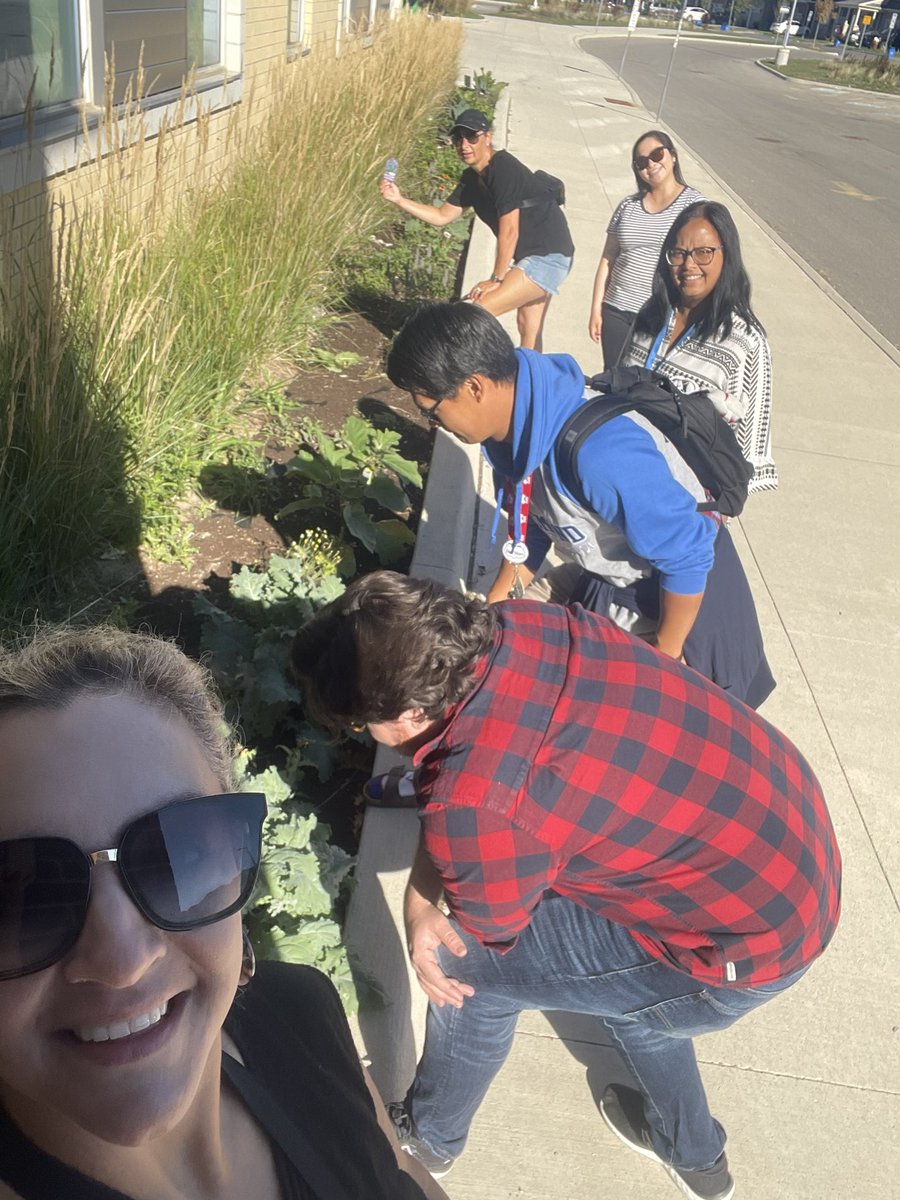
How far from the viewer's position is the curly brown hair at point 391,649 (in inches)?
65.6

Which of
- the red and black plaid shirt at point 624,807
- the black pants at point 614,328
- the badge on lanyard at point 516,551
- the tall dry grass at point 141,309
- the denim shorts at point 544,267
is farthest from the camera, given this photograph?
the denim shorts at point 544,267

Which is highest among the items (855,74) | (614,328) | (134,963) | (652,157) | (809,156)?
(855,74)

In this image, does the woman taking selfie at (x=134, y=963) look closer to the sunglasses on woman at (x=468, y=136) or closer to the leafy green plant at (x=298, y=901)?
the leafy green plant at (x=298, y=901)

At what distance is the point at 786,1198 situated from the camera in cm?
226

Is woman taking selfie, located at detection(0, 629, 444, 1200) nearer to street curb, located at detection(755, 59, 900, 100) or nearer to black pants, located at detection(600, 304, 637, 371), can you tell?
black pants, located at detection(600, 304, 637, 371)

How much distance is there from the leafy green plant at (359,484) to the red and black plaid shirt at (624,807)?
2.27 meters

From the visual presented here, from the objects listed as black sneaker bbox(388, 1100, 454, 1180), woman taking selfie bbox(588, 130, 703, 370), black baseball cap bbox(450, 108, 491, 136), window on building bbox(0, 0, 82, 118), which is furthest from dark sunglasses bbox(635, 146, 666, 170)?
black sneaker bbox(388, 1100, 454, 1180)

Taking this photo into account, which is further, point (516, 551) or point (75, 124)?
point (75, 124)

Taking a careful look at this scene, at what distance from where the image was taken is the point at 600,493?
2402 millimetres

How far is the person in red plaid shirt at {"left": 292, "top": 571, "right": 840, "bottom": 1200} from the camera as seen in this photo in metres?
1.61

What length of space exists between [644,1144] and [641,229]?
405 centimetres

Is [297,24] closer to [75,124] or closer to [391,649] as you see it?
[75,124]

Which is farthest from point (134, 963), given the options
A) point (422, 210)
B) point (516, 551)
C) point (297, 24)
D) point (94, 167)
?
point (297, 24)

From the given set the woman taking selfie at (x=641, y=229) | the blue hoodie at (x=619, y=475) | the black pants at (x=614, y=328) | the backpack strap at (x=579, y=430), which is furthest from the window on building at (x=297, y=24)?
the backpack strap at (x=579, y=430)
